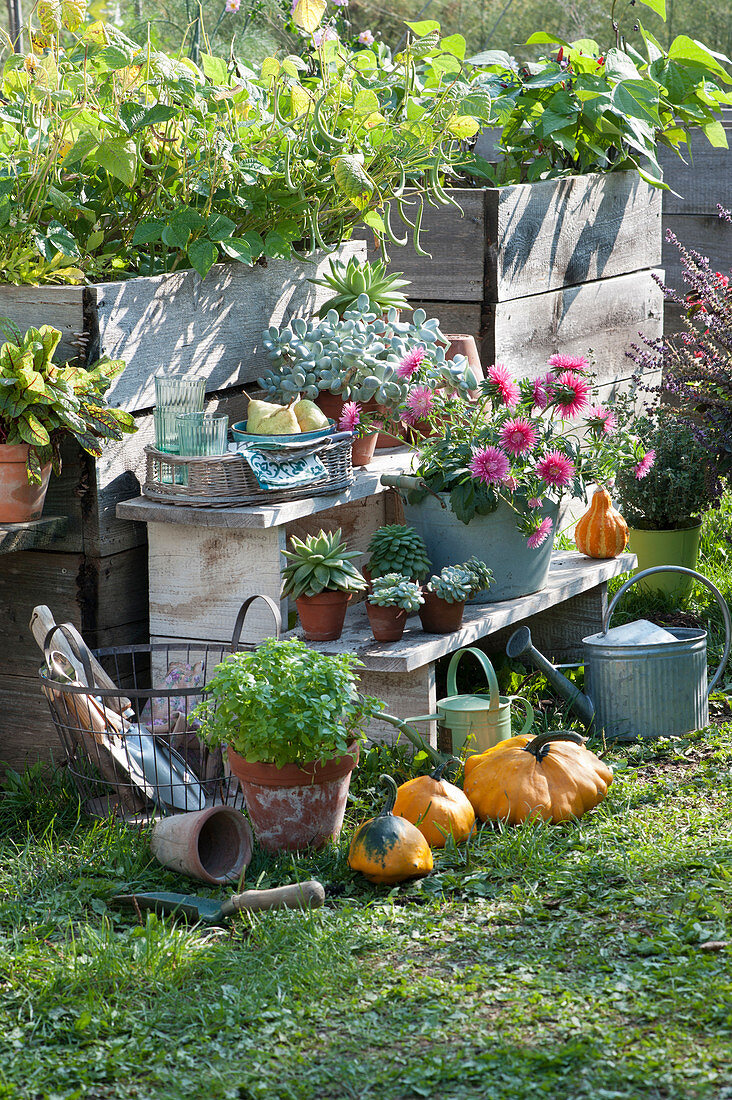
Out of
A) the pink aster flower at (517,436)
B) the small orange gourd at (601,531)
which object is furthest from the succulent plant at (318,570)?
the small orange gourd at (601,531)

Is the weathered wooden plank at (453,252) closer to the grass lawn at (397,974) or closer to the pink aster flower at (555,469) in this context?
the pink aster flower at (555,469)

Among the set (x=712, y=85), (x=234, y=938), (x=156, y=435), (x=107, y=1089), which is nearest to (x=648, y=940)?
(x=234, y=938)

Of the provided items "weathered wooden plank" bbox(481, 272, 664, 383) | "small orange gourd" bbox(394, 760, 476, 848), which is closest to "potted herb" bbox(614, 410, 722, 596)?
"weathered wooden plank" bbox(481, 272, 664, 383)

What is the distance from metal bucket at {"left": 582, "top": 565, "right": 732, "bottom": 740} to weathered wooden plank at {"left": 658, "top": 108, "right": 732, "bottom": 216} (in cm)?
308

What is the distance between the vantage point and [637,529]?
14.9 ft

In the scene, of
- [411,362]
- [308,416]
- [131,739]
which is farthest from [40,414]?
[411,362]

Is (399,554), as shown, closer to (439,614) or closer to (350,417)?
(439,614)

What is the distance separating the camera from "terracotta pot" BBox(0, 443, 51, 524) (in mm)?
2951

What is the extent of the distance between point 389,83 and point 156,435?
127cm

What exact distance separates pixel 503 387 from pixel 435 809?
1.14 metres

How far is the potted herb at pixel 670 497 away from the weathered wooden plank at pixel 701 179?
1.84 metres

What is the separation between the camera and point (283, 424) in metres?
3.17

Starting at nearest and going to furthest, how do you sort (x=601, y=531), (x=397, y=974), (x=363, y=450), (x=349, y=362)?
(x=397, y=974) < (x=349, y=362) < (x=363, y=450) < (x=601, y=531)

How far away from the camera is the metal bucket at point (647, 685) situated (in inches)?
136
